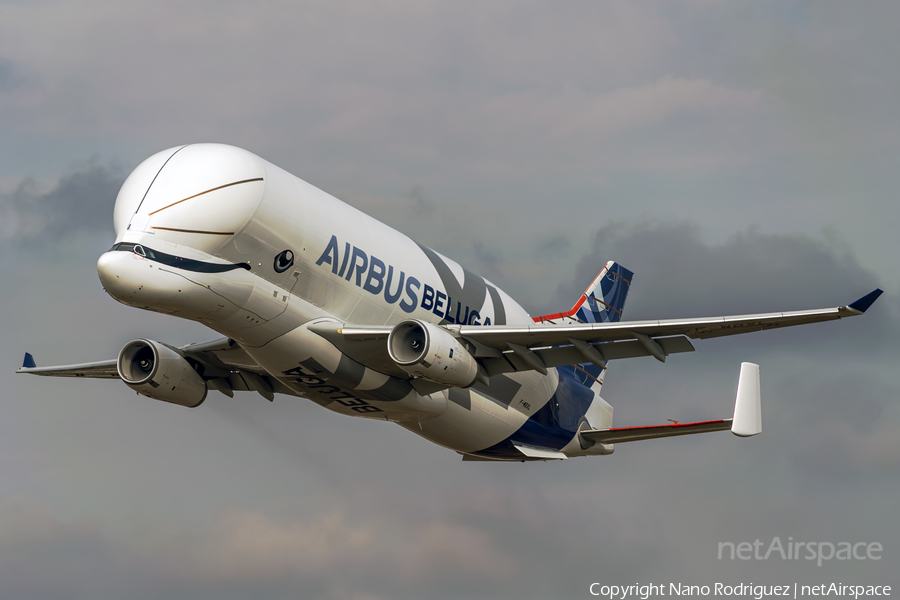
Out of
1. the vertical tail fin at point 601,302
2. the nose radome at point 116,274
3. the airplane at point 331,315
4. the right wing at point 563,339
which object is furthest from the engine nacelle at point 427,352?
the vertical tail fin at point 601,302

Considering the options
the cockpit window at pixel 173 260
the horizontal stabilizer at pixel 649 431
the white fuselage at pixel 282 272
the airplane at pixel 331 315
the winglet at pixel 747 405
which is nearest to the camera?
the cockpit window at pixel 173 260

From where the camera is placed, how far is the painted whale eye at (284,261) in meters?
29.5

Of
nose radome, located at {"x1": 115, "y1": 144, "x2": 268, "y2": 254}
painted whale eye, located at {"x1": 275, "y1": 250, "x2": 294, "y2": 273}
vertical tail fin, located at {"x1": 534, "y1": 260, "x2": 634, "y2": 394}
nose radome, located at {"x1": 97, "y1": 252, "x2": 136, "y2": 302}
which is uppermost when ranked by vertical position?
vertical tail fin, located at {"x1": 534, "y1": 260, "x2": 634, "y2": 394}

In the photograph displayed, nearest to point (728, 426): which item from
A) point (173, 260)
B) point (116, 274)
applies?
point (173, 260)

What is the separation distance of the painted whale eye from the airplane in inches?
1.3

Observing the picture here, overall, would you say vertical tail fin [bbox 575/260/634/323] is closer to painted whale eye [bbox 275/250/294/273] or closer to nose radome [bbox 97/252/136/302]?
painted whale eye [bbox 275/250/294/273]

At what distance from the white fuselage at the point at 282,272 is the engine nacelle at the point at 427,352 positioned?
2260 mm

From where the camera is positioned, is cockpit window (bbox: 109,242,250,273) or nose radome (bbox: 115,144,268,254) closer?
cockpit window (bbox: 109,242,250,273)

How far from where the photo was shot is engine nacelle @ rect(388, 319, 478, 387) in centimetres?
2955

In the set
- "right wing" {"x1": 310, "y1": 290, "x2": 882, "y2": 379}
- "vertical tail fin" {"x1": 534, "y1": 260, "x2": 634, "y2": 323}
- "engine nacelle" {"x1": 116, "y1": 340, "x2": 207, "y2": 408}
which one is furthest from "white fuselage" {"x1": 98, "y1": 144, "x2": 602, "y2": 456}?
"vertical tail fin" {"x1": 534, "y1": 260, "x2": 634, "y2": 323}

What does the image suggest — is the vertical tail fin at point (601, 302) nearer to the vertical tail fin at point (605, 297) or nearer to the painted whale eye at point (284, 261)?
the vertical tail fin at point (605, 297)

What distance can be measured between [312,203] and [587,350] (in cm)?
923

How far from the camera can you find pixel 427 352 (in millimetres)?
29406

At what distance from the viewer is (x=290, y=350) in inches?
1216
